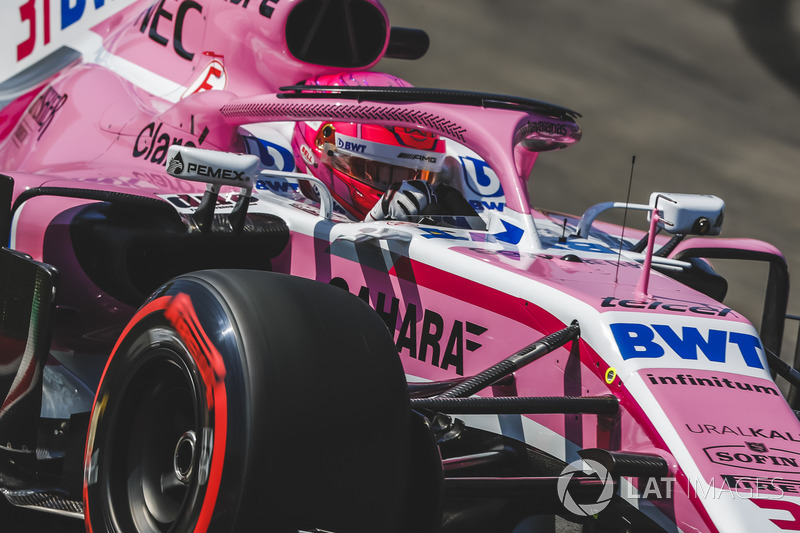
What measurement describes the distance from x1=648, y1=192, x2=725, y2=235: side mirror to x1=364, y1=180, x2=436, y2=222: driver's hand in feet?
2.95

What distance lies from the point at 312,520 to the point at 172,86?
3005 millimetres

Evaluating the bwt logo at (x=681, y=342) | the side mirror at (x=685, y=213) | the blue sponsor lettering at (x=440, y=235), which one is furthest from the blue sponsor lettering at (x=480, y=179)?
the bwt logo at (x=681, y=342)

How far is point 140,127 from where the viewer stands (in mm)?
3811

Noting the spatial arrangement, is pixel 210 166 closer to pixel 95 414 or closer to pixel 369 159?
pixel 95 414

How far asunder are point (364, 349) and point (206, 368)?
1.00 feet

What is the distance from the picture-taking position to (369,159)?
133 inches

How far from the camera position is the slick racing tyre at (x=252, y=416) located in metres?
1.57

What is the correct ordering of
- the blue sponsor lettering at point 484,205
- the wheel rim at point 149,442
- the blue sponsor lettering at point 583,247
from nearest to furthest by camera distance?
1. the wheel rim at point 149,442
2. the blue sponsor lettering at point 583,247
3. the blue sponsor lettering at point 484,205

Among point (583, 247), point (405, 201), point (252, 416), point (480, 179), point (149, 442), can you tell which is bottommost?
point (149, 442)

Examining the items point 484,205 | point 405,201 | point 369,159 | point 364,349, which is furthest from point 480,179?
point 364,349

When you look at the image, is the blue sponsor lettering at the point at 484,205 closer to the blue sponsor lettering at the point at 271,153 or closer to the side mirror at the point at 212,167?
the blue sponsor lettering at the point at 271,153

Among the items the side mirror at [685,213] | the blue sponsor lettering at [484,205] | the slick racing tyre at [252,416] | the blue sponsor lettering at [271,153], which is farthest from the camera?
the blue sponsor lettering at [271,153]

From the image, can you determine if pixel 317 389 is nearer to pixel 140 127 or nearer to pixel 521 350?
pixel 521 350

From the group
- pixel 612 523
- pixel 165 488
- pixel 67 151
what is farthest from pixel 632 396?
pixel 67 151
